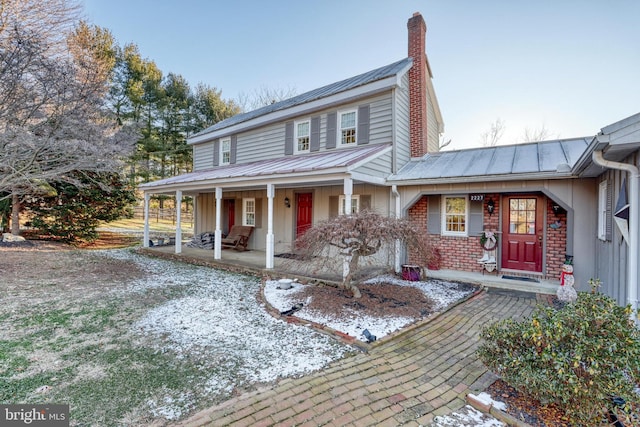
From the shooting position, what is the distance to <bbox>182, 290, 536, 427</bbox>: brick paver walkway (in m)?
2.36

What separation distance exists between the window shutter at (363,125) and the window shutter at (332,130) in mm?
773

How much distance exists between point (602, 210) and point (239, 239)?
9959 millimetres

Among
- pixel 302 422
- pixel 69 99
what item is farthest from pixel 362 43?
pixel 302 422

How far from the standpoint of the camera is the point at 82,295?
5895mm

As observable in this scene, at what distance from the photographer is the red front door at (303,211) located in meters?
9.99

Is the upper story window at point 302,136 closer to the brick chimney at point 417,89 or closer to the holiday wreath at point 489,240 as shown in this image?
the brick chimney at point 417,89

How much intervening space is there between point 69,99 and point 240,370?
7922 millimetres

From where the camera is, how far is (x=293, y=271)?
7426 millimetres

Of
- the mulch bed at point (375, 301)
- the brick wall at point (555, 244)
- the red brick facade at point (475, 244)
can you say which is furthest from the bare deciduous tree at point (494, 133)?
the mulch bed at point (375, 301)

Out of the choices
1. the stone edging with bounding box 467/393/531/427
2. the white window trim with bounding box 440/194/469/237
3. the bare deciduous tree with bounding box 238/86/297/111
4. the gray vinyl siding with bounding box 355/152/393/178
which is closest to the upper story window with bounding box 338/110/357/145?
the gray vinyl siding with bounding box 355/152/393/178

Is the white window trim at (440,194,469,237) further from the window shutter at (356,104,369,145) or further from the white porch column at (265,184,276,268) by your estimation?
the white porch column at (265,184,276,268)

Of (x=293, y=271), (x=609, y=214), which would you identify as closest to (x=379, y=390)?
(x=609, y=214)

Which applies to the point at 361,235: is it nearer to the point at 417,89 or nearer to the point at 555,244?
the point at 555,244

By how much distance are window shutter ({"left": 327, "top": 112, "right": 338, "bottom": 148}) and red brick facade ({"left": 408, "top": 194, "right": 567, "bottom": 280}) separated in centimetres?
311
